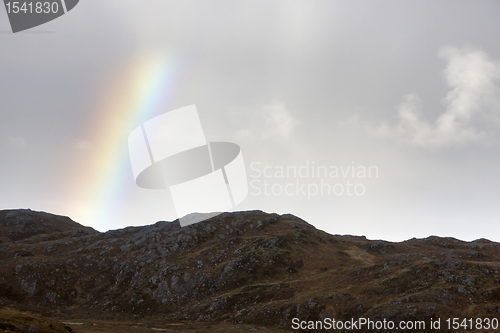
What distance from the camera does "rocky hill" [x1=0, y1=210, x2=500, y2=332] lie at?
61.8m

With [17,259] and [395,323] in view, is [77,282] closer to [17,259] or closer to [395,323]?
Answer: [17,259]

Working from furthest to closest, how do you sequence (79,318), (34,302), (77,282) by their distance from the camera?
(77,282) < (34,302) < (79,318)

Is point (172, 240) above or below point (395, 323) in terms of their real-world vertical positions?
above

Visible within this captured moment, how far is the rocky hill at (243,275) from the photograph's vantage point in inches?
2435

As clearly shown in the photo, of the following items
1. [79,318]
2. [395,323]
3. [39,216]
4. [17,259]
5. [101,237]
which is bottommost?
[79,318]

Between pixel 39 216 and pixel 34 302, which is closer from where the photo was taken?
pixel 34 302

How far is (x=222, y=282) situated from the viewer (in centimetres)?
8925

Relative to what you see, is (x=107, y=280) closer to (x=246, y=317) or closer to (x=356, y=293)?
(x=246, y=317)

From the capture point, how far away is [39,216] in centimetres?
15975

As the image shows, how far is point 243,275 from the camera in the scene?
299 feet

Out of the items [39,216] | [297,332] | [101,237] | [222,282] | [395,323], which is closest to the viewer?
[395,323]

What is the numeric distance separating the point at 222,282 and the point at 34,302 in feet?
170

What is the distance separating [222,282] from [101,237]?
231ft

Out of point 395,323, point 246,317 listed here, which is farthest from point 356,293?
Answer: point 246,317
